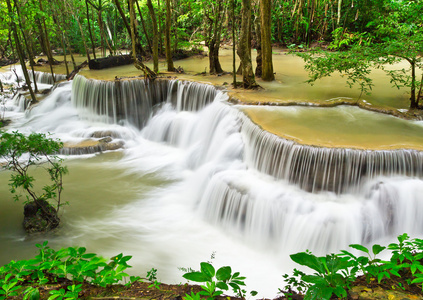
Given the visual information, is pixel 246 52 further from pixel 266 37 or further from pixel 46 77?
pixel 46 77

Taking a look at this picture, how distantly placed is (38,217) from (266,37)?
811 centimetres

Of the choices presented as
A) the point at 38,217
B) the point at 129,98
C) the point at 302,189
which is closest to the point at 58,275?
the point at 38,217

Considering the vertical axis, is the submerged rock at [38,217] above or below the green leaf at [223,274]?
below

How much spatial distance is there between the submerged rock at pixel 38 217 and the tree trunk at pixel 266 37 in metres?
7.84

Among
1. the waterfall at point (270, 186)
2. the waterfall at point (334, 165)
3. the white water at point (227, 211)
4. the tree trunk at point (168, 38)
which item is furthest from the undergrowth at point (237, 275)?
the tree trunk at point (168, 38)

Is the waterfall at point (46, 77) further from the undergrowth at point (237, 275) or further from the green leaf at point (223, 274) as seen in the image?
the green leaf at point (223, 274)

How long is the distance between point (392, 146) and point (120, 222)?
5.39 meters

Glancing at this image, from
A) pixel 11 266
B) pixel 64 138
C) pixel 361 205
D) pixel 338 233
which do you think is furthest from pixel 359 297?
pixel 64 138

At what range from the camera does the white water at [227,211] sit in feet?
17.6

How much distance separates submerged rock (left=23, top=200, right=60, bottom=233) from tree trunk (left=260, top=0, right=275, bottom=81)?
7.84m

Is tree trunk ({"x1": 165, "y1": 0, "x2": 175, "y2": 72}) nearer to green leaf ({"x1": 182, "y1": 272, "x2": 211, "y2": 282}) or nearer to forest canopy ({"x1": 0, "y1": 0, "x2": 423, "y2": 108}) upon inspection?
forest canopy ({"x1": 0, "y1": 0, "x2": 423, "y2": 108})

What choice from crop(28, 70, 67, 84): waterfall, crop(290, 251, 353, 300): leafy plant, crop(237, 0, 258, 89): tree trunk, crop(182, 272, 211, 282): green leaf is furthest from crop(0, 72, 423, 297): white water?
crop(28, 70, 67, 84): waterfall

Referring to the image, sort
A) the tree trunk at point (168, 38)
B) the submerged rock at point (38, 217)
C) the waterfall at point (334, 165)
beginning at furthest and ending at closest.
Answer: the tree trunk at point (168, 38) < the submerged rock at point (38, 217) < the waterfall at point (334, 165)

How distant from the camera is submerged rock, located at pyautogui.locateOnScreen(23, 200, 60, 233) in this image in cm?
609
